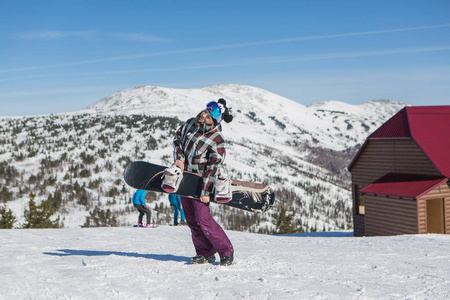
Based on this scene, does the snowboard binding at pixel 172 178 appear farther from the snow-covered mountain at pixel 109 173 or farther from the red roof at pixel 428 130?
the snow-covered mountain at pixel 109 173

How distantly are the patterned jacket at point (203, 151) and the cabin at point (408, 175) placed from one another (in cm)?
1282

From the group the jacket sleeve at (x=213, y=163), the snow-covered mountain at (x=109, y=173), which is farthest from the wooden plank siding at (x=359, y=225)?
the snow-covered mountain at (x=109, y=173)

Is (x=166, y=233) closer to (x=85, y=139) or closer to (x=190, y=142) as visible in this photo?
(x=190, y=142)

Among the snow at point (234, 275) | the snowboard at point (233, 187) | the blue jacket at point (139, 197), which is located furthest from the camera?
the blue jacket at point (139, 197)

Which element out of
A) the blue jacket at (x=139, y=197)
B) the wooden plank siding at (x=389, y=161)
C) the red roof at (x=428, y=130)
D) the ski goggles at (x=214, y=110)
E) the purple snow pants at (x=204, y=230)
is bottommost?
the purple snow pants at (x=204, y=230)

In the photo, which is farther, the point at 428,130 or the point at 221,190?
the point at 428,130

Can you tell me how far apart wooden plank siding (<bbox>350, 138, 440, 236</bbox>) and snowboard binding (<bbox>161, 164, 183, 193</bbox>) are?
44.0 feet

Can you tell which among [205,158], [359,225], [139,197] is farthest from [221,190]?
[359,225]

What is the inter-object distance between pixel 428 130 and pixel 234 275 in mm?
16121

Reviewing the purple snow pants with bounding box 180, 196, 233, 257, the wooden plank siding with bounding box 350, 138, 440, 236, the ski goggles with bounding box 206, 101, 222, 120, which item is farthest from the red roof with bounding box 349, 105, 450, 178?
the ski goggles with bounding box 206, 101, 222, 120

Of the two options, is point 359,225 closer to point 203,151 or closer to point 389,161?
point 389,161

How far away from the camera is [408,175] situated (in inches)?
687

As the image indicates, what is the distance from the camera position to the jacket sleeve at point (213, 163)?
193 inches

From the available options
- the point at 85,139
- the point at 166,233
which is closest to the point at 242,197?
the point at 166,233
